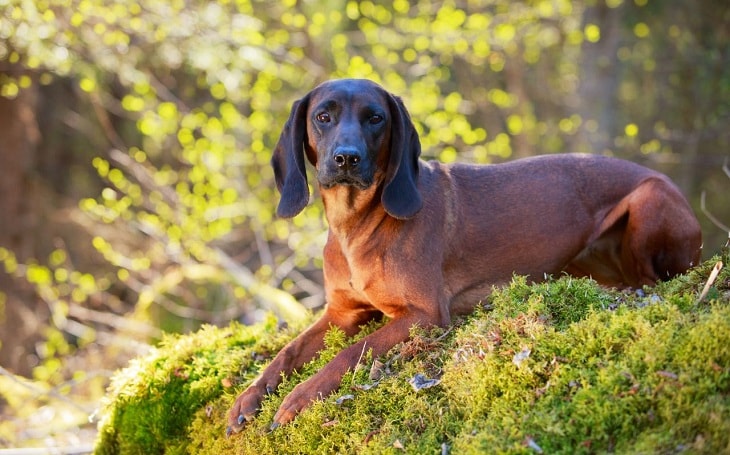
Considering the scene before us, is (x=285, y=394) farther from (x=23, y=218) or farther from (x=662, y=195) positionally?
(x=23, y=218)

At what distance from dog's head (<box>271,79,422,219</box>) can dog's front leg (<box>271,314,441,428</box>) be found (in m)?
0.61

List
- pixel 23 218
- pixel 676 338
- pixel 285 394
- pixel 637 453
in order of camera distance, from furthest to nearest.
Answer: pixel 23 218 → pixel 285 394 → pixel 676 338 → pixel 637 453

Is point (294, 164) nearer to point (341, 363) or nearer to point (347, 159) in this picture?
point (347, 159)

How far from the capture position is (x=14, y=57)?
28.1 feet

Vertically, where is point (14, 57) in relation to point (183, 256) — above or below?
above

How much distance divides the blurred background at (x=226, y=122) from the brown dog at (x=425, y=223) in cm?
38

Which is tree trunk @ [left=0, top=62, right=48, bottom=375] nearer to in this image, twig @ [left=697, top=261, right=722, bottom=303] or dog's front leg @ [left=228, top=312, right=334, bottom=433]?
dog's front leg @ [left=228, top=312, right=334, bottom=433]

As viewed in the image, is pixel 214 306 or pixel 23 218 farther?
pixel 23 218

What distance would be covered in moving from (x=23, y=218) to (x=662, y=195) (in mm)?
13504

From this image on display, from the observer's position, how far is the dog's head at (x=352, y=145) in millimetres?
4270

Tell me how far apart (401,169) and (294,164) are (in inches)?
26.7

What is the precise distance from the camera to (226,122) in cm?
976

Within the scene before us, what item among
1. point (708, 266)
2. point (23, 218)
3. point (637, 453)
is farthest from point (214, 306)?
point (637, 453)

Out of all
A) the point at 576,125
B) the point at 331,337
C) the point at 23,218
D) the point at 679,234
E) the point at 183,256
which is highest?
the point at 679,234
